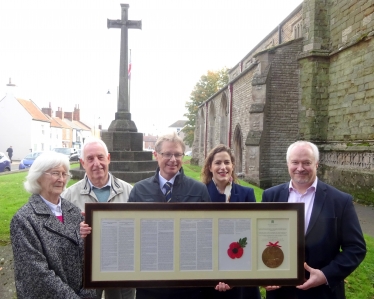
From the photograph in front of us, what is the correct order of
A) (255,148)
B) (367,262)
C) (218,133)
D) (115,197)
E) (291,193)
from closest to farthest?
(291,193) → (115,197) → (367,262) → (255,148) → (218,133)

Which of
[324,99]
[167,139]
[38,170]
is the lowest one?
[38,170]

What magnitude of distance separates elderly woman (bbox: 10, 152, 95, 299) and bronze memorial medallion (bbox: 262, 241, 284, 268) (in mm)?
1376

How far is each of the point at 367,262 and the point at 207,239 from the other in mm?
4144

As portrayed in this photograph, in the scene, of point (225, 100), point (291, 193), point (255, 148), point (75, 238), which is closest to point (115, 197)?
point (75, 238)

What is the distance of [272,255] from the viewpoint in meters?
2.77

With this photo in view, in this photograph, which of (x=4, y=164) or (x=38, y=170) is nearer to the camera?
(x=38, y=170)

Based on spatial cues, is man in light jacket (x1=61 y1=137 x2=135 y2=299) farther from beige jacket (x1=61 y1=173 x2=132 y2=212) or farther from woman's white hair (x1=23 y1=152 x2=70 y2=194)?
woman's white hair (x1=23 y1=152 x2=70 y2=194)

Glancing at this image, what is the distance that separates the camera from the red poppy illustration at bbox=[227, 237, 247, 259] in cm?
277

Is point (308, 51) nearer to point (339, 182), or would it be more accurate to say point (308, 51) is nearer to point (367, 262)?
point (339, 182)

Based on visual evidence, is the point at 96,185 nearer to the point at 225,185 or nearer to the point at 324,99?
the point at 225,185

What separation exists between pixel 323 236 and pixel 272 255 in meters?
0.44

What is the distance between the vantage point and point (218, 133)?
1240 inches

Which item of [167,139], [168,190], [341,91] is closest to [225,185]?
[168,190]

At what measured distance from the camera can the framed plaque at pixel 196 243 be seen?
2725 millimetres
